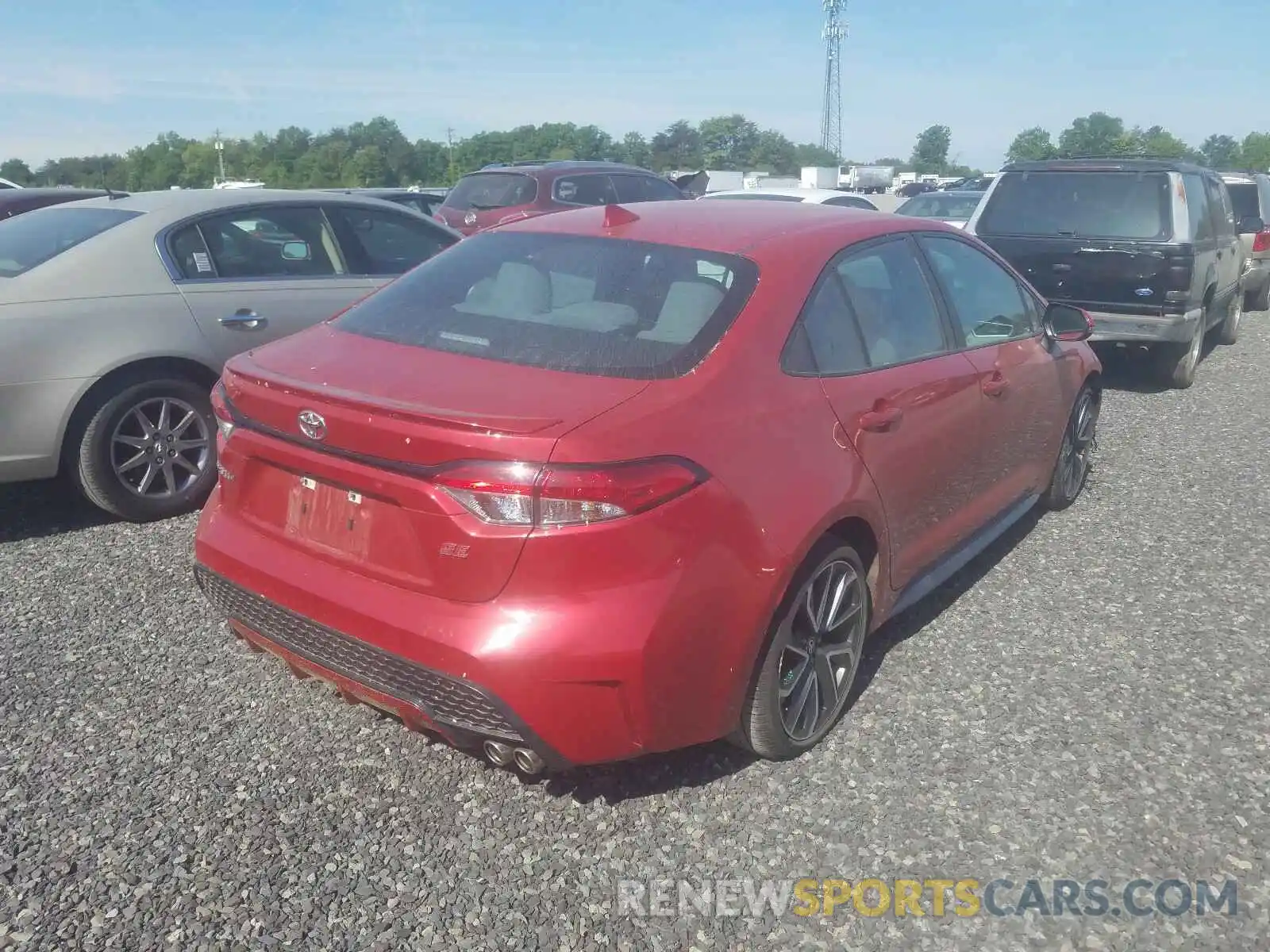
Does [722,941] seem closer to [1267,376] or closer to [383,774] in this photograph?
[383,774]

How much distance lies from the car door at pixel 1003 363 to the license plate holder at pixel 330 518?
7.93ft

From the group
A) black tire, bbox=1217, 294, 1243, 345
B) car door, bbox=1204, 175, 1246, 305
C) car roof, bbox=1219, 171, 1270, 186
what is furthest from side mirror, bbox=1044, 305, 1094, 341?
car roof, bbox=1219, 171, 1270, 186

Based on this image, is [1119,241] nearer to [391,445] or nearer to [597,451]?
[597,451]

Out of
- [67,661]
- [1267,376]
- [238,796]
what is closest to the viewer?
[238,796]

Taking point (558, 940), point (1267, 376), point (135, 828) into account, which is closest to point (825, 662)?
point (558, 940)

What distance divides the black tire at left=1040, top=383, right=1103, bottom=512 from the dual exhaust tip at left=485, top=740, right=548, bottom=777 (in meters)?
3.57

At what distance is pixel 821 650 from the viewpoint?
3.31 m

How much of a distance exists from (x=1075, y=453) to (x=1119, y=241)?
11.4 ft

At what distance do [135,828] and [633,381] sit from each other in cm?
179

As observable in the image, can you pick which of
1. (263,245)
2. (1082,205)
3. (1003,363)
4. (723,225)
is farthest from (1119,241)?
(263,245)

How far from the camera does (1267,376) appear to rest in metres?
9.90

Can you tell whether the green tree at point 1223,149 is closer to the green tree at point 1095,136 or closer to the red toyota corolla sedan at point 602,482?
the green tree at point 1095,136

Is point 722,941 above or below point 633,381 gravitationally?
below

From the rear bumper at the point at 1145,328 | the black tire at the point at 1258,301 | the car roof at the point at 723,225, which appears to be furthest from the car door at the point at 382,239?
the black tire at the point at 1258,301
